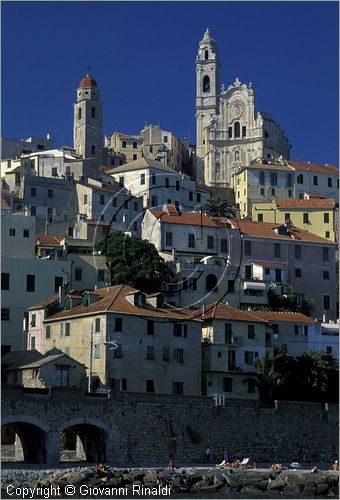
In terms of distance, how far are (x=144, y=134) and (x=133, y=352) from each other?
7061 centimetres

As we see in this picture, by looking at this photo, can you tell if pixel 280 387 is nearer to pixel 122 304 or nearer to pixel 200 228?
pixel 122 304

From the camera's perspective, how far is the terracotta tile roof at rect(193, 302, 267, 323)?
6181 cm

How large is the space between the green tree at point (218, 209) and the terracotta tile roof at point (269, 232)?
32.0ft

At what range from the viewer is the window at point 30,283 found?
63.7m

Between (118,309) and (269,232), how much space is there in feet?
80.6

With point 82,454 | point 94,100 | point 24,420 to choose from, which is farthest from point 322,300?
point 94,100

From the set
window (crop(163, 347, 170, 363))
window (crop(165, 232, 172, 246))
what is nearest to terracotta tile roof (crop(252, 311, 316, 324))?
window (crop(163, 347, 170, 363))

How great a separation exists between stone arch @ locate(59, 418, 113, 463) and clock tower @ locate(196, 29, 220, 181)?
68912mm

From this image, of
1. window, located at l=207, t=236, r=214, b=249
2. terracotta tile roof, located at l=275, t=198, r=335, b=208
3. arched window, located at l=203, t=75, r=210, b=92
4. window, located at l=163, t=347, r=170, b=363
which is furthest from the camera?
arched window, located at l=203, t=75, r=210, b=92

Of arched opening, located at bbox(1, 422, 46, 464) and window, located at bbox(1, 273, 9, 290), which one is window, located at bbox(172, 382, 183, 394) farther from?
window, located at bbox(1, 273, 9, 290)

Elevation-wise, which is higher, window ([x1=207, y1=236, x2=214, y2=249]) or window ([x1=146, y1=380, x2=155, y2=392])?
window ([x1=207, y1=236, x2=214, y2=249])

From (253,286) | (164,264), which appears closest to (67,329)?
(164,264)

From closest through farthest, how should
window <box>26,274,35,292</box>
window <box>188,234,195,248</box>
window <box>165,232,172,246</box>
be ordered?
window <box>26,274,35,292</box>
window <box>165,232,172,246</box>
window <box>188,234,195,248</box>

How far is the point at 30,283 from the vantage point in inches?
2515
